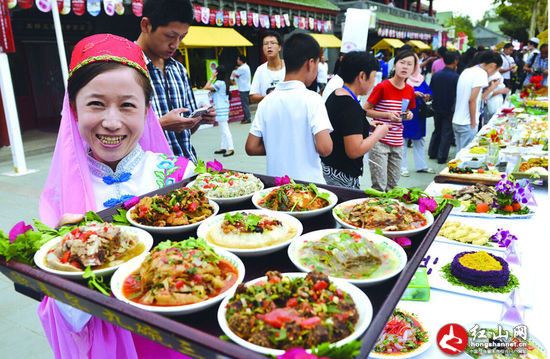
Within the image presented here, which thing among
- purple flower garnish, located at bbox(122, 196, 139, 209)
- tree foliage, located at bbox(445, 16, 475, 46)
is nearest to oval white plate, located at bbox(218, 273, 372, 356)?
purple flower garnish, located at bbox(122, 196, 139, 209)

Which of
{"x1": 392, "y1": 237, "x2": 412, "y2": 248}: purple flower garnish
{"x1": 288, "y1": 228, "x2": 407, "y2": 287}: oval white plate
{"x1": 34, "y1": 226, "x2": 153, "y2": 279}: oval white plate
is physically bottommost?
{"x1": 392, "y1": 237, "x2": 412, "y2": 248}: purple flower garnish

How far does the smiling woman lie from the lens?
161cm

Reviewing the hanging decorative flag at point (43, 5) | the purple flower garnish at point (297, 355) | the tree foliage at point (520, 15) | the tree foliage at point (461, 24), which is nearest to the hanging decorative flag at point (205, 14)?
the hanging decorative flag at point (43, 5)

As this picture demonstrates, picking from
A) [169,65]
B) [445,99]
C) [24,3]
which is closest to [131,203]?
[169,65]

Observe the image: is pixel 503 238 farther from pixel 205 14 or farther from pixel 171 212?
pixel 205 14

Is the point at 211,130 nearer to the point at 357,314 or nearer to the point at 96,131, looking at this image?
Result: the point at 96,131

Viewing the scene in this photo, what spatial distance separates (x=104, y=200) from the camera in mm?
1978

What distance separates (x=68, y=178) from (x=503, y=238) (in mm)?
2376

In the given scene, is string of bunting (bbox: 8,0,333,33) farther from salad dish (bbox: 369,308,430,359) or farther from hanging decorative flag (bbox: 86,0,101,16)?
salad dish (bbox: 369,308,430,359)

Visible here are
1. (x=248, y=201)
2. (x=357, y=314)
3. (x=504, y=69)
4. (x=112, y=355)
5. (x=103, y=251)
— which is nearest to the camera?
(x=357, y=314)

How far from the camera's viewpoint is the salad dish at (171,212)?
1662mm

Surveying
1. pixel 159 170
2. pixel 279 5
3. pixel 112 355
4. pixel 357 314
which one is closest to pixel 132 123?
pixel 159 170

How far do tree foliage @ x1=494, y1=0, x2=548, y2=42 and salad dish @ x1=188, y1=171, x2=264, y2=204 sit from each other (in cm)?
2857

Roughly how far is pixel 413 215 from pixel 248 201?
808 mm
